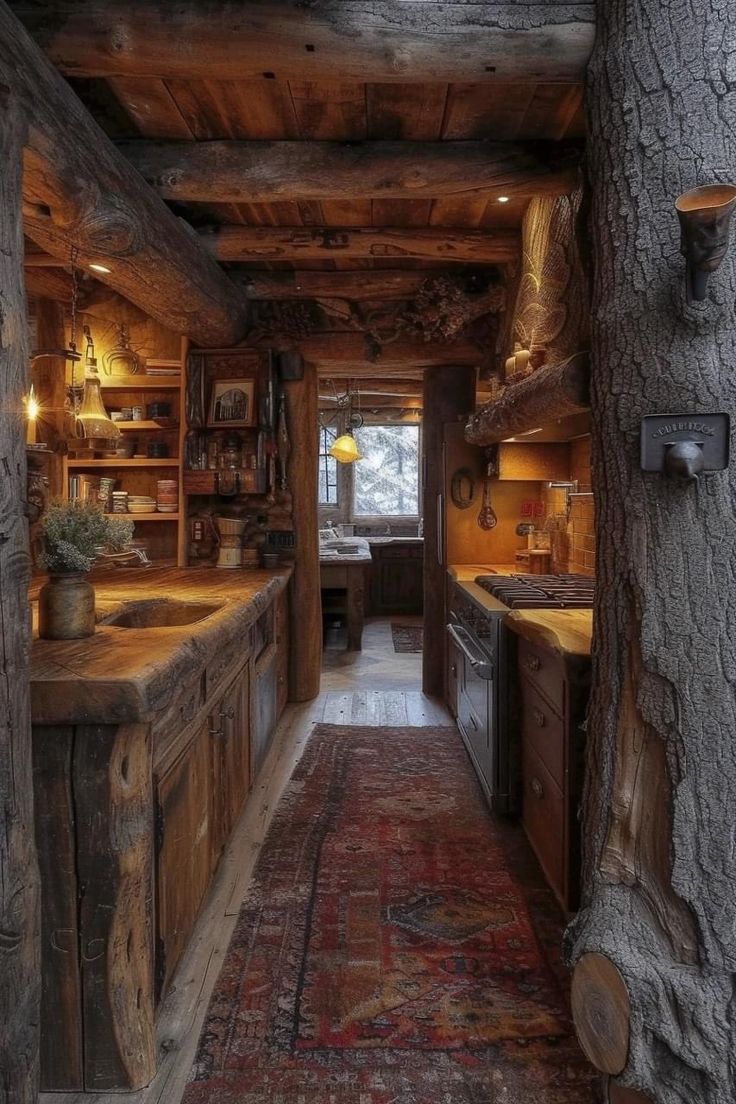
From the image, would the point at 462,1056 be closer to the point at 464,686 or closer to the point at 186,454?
the point at 464,686

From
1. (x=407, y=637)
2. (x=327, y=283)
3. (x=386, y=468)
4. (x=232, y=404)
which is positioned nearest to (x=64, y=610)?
(x=232, y=404)

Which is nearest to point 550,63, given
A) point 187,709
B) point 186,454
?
point 187,709

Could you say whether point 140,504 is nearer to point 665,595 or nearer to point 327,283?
point 327,283

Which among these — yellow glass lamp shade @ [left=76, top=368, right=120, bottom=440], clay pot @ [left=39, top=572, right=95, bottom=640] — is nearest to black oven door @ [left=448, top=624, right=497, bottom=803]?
clay pot @ [left=39, top=572, right=95, bottom=640]

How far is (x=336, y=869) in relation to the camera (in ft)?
8.23

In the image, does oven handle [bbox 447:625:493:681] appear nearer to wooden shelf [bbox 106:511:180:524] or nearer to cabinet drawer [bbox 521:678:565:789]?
cabinet drawer [bbox 521:678:565:789]

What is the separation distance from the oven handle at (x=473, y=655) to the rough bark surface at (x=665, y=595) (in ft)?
3.78

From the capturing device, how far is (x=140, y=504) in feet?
13.9

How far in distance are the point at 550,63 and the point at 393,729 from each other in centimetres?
344

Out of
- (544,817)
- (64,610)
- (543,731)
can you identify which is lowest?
(544,817)

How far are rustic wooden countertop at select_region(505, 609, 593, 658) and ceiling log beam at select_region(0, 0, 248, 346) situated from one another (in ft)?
6.60

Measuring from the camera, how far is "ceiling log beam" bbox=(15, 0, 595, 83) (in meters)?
1.78

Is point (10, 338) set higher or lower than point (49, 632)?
higher

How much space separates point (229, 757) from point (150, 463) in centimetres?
233
